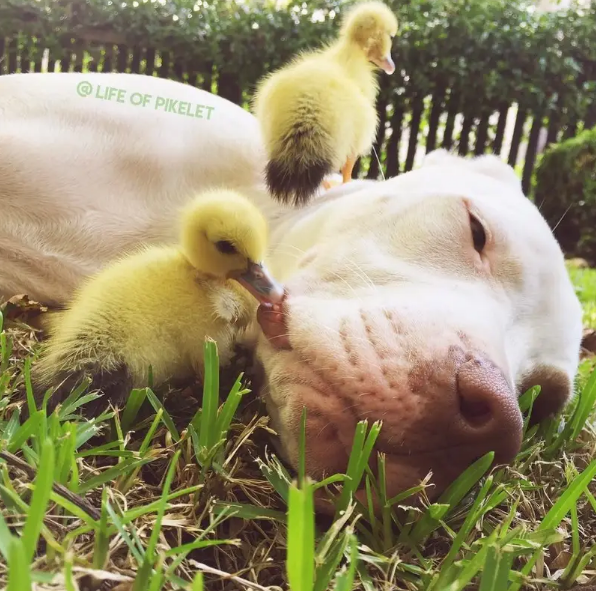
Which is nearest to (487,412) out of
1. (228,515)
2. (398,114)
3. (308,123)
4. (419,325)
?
(419,325)

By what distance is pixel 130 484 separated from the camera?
0.74 m

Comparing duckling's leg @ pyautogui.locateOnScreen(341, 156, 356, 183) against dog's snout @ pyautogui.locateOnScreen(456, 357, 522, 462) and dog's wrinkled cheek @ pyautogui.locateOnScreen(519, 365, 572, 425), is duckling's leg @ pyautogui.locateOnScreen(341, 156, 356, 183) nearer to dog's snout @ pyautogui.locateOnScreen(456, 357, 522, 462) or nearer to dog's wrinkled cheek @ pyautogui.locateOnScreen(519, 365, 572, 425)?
dog's wrinkled cheek @ pyautogui.locateOnScreen(519, 365, 572, 425)

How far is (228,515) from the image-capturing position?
716 mm

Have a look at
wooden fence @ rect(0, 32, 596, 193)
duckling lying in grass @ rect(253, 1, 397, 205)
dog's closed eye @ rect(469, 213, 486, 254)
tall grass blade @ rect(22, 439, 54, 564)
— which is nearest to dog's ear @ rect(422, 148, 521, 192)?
duckling lying in grass @ rect(253, 1, 397, 205)

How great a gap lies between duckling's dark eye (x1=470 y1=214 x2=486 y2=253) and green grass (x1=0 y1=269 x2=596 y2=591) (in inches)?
15.6

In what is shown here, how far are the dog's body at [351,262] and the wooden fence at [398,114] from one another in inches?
97.9

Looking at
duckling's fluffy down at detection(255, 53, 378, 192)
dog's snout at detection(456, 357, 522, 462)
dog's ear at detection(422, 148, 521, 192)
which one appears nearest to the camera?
dog's snout at detection(456, 357, 522, 462)

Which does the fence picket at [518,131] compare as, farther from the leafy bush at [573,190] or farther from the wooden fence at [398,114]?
the leafy bush at [573,190]

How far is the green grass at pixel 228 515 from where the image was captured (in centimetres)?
56

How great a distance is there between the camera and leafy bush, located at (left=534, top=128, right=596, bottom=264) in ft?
A: 16.7

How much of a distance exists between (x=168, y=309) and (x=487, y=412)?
49 cm

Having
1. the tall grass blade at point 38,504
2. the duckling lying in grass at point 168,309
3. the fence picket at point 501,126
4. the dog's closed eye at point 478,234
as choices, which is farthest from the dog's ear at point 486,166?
the fence picket at point 501,126

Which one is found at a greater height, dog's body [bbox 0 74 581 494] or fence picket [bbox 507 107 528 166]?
dog's body [bbox 0 74 581 494]

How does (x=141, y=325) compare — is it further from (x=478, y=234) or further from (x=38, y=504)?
(x=478, y=234)
